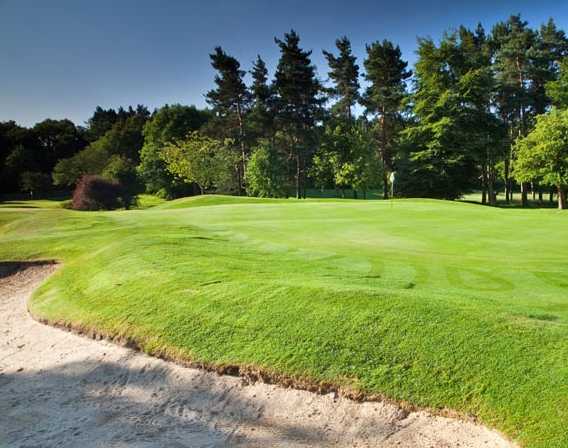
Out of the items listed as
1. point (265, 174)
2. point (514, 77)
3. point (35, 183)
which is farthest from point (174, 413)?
point (35, 183)

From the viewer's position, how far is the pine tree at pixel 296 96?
1997 inches

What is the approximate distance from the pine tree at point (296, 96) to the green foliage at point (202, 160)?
8430 mm

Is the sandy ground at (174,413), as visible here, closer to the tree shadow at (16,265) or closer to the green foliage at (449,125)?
the tree shadow at (16,265)

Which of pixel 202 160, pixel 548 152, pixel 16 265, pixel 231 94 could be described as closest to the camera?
pixel 16 265

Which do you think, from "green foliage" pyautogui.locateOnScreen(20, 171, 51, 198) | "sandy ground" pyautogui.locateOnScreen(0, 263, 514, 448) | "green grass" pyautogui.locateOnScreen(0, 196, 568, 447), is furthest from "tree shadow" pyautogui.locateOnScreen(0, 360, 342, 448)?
"green foliage" pyautogui.locateOnScreen(20, 171, 51, 198)

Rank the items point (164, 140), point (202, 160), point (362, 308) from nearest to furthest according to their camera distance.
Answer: point (362, 308), point (202, 160), point (164, 140)

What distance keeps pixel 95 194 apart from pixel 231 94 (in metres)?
22.0

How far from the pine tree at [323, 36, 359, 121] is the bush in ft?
105

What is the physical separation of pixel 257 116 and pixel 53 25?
1444 inches

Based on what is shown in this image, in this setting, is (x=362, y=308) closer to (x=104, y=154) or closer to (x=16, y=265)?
(x=16, y=265)

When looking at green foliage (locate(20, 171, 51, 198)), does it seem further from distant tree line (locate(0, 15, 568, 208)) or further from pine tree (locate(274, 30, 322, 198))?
pine tree (locate(274, 30, 322, 198))

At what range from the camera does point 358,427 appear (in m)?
4.16

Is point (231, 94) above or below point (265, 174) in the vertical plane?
above

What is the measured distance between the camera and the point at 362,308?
5781mm
